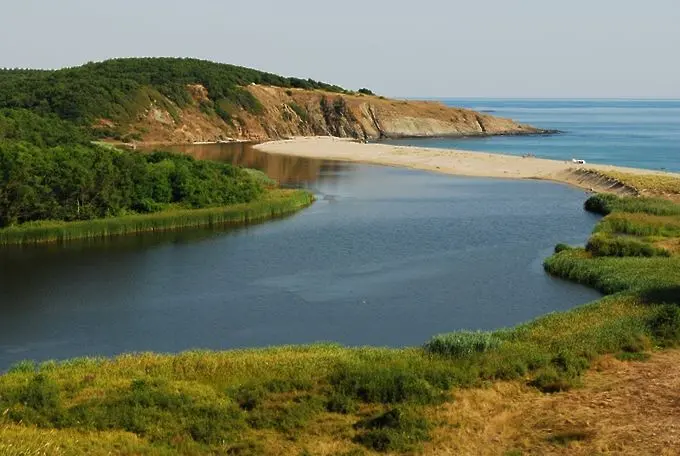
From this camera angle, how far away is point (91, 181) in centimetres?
4900

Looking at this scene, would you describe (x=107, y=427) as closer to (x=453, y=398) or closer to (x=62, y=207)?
(x=453, y=398)

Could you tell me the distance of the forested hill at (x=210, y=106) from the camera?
11506 cm

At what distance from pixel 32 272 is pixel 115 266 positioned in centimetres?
400

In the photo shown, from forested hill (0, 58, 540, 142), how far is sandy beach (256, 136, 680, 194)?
11.2 metres

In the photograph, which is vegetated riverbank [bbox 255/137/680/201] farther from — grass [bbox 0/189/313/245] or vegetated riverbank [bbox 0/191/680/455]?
vegetated riverbank [bbox 0/191/680/455]

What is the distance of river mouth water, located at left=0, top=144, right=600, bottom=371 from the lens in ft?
97.9

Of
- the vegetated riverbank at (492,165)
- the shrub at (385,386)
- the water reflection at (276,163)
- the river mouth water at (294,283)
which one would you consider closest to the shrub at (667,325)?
the river mouth water at (294,283)

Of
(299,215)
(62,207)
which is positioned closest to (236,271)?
(62,207)

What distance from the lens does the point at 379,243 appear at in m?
47.3

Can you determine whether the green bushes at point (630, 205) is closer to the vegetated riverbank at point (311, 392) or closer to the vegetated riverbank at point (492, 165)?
the vegetated riverbank at point (492, 165)

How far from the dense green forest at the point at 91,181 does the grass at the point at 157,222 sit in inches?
44.4

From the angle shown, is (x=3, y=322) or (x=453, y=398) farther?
(x=3, y=322)

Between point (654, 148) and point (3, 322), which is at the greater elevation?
point (654, 148)

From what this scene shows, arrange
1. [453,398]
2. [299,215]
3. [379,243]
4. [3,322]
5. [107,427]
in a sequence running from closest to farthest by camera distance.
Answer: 1. [107,427]
2. [453,398]
3. [3,322]
4. [379,243]
5. [299,215]
